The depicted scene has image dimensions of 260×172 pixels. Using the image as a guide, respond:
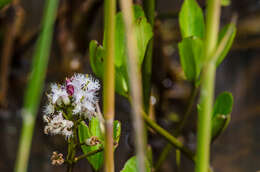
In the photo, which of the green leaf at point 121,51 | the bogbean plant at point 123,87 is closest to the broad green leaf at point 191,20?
the bogbean plant at point 123,87

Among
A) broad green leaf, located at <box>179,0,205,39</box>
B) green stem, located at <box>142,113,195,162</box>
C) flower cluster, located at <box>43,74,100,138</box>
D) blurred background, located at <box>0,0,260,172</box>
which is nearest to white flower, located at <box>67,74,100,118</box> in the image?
flower cluster, located at <box>43,74,100,138</box>

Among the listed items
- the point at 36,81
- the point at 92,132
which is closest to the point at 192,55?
the point at 92,132

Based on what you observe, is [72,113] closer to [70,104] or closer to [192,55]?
[70,104]

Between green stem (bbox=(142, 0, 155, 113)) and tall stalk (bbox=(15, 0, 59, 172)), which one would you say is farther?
green stem (bbox=(142, 0, 155, 113))

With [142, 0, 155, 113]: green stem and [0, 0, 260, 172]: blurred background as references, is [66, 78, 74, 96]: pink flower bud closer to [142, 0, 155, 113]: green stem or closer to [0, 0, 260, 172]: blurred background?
[142, 0, 155, 113]: green stem

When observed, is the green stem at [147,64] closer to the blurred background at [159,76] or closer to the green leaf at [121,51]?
the green leaf at [121,51]

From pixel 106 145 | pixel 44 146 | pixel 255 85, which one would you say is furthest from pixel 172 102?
pixel 106 145
